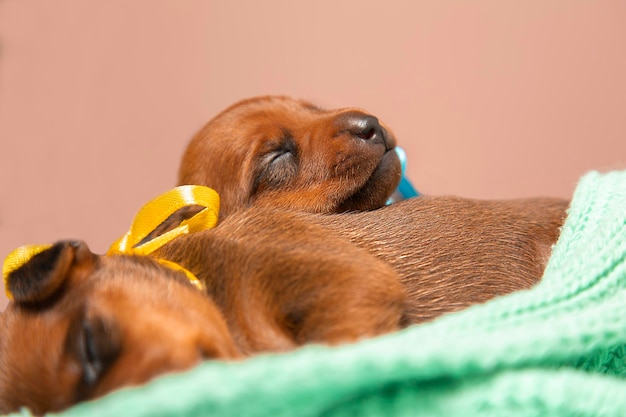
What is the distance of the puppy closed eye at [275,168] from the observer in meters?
1.39

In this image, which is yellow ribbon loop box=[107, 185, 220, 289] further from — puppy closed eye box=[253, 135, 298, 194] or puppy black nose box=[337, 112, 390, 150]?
puppy black nose box=[337, 112, 390, 150]

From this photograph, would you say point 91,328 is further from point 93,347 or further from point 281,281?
point 281,281

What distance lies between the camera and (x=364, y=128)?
1.37 m

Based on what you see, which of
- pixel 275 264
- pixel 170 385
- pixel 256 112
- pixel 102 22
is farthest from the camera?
pixel 102 22

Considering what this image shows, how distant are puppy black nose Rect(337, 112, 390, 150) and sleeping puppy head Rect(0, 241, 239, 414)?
610 millimetres

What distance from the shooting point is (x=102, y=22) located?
2340 mm

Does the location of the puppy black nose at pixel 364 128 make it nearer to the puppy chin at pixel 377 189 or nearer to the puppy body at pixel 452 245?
the puppy chin at pixel 377 189

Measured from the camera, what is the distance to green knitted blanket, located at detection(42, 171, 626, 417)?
0.51m

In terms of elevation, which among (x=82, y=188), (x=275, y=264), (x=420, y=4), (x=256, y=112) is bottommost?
(x=82, y=188)

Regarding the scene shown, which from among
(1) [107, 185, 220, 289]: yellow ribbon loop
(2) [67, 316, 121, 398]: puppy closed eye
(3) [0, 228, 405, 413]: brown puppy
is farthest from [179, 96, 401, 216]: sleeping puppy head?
(2) [67, 316, 121, 398]: puppy closed eye

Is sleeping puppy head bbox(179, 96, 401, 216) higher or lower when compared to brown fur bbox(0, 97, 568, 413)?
higher

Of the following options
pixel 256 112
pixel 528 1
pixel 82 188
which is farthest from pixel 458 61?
pixel 82 188

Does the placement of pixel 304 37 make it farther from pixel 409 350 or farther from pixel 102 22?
pixel 409 350

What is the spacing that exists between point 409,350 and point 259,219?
556 millimetres
